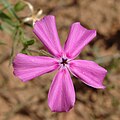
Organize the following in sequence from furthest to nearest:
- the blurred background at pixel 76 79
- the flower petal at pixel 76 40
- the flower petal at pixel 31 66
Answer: the blurred background at pixel 76 79
the flower petal at pixel 76 40
the flower petal at pixel 31 66

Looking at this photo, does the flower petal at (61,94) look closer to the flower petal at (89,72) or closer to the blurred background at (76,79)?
the flower petal at (89,72)

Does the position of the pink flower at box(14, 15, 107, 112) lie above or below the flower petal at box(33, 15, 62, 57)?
below

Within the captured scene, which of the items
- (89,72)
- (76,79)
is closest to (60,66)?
(89,72)

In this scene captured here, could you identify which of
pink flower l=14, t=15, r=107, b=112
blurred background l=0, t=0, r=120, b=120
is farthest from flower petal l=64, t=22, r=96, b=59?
blurred background l=0, t=0, r=120, b=120

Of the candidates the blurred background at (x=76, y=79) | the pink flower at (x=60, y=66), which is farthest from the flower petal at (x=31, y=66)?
the blurred background at (x=76, y=79)

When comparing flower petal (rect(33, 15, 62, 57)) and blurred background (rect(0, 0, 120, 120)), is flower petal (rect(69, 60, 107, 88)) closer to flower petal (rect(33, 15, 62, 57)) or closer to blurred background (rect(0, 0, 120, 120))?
flower petal (rect(33, 15, 62, 57))

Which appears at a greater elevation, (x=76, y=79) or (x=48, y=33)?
(x=48, y=33)

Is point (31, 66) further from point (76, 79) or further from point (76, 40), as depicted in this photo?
point (76, 79)
